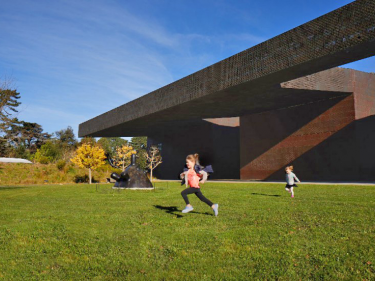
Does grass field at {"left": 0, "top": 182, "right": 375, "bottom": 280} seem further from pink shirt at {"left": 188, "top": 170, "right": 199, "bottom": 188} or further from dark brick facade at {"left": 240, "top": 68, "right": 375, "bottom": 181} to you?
dark brick facade at {"left": 240, "top": 68, "right": 375, "bottom": 181}

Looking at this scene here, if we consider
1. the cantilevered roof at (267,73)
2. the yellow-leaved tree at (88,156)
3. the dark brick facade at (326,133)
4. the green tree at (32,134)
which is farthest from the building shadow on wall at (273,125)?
the green tree at (32,134)

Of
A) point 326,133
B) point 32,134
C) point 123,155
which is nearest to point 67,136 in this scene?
point 32,134

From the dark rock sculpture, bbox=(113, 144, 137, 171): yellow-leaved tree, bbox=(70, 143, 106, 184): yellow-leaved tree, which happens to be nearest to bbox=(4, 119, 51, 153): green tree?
bbox=(113, 144, 137, 171): yellow-leaved tree

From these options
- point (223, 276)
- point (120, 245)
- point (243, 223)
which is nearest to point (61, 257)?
point (120, 245)

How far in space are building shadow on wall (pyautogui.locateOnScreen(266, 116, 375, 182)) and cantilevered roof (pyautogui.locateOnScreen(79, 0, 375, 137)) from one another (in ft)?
11.9

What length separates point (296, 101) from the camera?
28656 mm

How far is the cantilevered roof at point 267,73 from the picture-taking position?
16.0 m

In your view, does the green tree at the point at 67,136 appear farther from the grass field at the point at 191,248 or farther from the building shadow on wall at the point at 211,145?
the grass field at the point at 191,248

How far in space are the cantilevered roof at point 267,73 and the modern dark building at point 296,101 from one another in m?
0.05

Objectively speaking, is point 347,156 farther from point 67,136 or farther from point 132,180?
point 67,136

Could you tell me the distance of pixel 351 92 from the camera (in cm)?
2609

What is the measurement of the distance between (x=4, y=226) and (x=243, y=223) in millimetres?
4803

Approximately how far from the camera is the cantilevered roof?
16.0 m

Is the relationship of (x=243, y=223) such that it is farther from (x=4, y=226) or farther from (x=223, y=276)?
(x=4, y=226)
